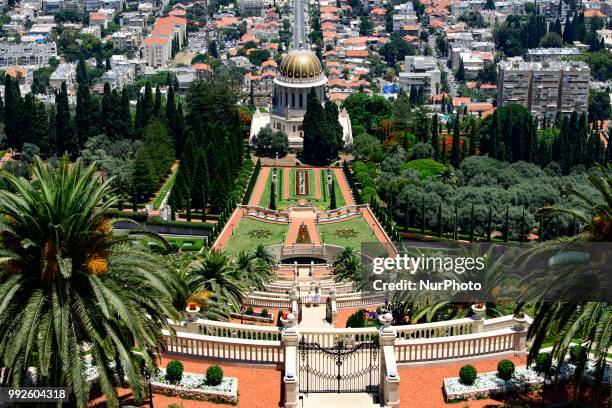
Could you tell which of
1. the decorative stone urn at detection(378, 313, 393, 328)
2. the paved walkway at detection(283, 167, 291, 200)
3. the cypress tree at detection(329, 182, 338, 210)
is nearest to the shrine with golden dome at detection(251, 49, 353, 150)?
the paved walkway at detection(283, 167, 291, 200)

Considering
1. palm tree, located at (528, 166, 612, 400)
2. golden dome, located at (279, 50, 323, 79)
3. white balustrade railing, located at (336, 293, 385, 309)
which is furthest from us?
golden dome, located at (279, 50, 323, 79)

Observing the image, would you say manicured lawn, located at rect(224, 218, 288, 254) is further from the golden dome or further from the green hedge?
the golden dome

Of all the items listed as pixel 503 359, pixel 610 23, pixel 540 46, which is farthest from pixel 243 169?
pixel 610 23

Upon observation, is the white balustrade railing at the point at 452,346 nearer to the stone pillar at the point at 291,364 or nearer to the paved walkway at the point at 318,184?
the stone pillar at the point at 291,364

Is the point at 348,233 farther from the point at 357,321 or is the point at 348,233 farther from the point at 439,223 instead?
the point at 357,321

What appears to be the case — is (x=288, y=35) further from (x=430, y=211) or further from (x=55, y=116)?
(x=430, y=211)

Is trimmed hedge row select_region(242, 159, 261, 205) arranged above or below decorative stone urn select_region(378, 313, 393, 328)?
below
